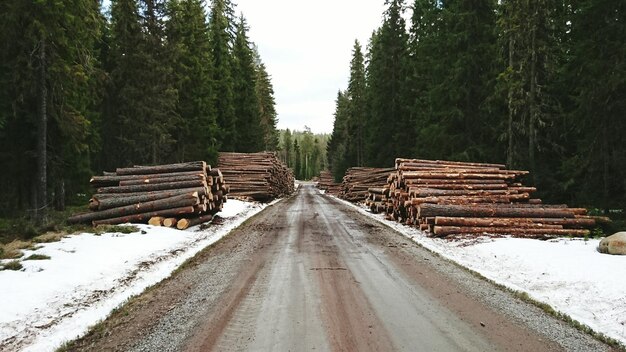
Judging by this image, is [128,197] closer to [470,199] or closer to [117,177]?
[117,177]

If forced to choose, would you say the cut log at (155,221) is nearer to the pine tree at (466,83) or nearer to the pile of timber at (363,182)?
the pile of timber at (363,182)

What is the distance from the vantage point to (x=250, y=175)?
28.3m

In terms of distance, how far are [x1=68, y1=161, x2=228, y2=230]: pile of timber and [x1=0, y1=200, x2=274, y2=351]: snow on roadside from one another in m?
2.23

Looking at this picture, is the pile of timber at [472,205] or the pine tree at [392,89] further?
the pine tree at [392,89]

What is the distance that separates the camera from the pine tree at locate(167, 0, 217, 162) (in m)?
26.8

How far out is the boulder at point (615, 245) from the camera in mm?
7168

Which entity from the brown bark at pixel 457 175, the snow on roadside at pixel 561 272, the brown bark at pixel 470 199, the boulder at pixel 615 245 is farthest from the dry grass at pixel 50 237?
the boulder at pixel 615 245

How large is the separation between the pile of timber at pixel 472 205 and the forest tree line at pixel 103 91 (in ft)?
41.0

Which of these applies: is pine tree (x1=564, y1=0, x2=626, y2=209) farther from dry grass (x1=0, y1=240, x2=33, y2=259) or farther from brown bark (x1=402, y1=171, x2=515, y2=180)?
dry grass (x1=0, y1=240, x2=33, y2=259)

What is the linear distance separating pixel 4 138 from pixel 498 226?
59.6ft

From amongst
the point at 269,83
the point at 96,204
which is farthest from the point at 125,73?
the point at 269,83

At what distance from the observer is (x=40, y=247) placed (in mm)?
7973

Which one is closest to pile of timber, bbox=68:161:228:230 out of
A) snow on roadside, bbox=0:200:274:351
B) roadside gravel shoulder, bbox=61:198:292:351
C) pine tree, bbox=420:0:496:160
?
snow on roadside, bbox=0:200:274:351

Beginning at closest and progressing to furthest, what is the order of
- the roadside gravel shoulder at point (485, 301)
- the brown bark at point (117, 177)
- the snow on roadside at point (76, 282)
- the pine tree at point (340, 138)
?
the roadside gravel shoulder at point (485, 301), the snow on roadside at point (76, 282), the brown bark at point (117, 177), the pine tree at point (340, 138)
